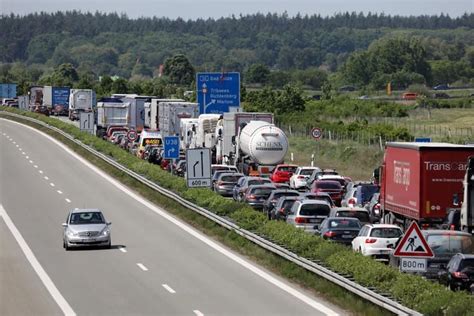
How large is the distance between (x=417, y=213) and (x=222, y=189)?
60.7 ft

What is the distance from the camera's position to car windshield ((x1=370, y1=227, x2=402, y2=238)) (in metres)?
31.6

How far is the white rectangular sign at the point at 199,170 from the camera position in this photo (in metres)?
44.5

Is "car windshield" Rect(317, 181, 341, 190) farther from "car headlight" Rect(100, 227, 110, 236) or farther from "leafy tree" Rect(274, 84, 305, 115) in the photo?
"leafy tree" Rect(274, 84, 305, 115)

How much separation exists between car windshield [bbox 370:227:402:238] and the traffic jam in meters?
0.03

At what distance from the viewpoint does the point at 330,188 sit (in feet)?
163

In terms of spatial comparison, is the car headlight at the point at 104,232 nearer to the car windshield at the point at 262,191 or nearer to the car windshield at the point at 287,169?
the car windshield at the point at 262,191

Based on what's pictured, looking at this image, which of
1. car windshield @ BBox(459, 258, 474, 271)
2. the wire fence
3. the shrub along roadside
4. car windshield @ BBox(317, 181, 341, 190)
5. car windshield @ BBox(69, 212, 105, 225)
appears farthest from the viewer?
the wire fence

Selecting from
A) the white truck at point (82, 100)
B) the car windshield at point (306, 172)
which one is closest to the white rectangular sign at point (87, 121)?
the white truck at point (82, 100)

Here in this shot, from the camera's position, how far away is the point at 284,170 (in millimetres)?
58500

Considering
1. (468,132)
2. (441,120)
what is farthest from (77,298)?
(441,120)

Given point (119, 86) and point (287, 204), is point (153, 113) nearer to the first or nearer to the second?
point (287, 204)

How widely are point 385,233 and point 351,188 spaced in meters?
15.7

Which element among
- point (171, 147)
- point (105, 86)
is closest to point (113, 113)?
point (171, 147)

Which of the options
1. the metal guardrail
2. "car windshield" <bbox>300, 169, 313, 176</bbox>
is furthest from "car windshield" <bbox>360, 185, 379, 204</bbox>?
"car windshield" <bbox>300, 169, 313, 176</bbox>
